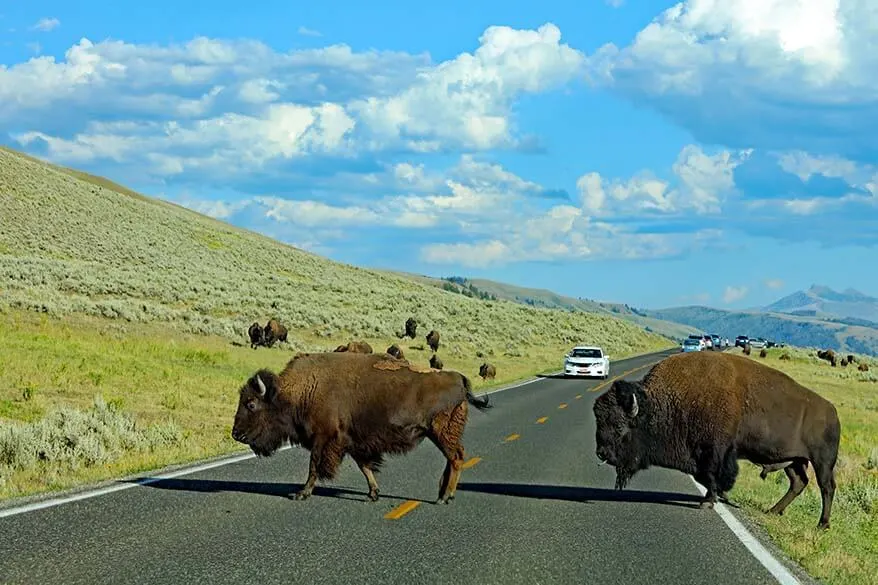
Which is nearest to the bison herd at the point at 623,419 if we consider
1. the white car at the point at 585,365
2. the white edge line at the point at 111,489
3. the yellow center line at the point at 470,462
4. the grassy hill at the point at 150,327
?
the white edge line at the point at 111,489

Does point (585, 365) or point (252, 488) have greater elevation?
point (585, 365)

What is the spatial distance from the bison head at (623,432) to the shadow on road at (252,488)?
2131mm

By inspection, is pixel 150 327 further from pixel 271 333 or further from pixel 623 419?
pixel 623 419

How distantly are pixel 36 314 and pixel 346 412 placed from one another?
34.5 meters

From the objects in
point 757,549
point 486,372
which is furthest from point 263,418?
point 486,372

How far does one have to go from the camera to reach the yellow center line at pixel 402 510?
10.5m

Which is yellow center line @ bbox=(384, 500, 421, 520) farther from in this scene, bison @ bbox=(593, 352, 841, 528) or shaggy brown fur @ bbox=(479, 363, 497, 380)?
shaggy brown fur @ bbox=(479, 363, 497, 380)

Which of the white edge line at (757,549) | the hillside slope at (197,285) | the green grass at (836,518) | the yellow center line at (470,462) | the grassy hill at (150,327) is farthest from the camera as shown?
the hillside slope at (197,285)

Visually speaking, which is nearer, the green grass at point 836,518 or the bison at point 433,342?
the green grass at point 836,518

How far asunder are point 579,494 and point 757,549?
3.55m

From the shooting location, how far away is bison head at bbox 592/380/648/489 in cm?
1141

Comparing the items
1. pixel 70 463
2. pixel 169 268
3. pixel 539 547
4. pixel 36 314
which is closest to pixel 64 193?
pixel 169 268

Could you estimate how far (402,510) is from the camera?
35.7 ft

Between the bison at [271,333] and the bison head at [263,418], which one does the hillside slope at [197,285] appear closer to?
the bison at [271,333]
